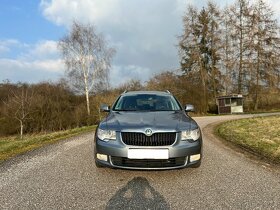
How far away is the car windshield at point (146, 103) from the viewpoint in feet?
20.8

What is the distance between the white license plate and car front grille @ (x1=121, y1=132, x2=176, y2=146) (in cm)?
12

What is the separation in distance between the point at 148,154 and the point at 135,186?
54 cm

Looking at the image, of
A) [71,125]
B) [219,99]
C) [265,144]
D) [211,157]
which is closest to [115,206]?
[211,157]

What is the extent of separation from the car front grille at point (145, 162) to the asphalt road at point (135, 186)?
0.96 ft

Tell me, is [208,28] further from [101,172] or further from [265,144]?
[101,172]

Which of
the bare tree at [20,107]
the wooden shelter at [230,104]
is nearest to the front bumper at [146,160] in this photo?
the bare tree at [20,107]

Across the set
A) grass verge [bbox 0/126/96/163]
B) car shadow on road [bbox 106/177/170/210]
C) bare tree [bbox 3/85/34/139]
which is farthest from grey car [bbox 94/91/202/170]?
bare tree [bbox 3/85/34/139]

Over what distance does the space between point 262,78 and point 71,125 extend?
23.5 m

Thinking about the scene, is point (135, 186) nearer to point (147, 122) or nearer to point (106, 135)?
point (106, 135)

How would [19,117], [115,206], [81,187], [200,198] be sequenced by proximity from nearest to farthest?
[115,206]
[200,198]
[81,187]
[19,117]

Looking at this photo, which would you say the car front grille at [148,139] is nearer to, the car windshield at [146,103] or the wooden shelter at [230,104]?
the car windshield at [146,103]

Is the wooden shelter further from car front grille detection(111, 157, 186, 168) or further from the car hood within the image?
car front grille detection(111, 157, 186, 168)

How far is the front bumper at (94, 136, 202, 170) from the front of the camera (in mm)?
4645

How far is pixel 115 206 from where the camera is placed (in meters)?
3.72
